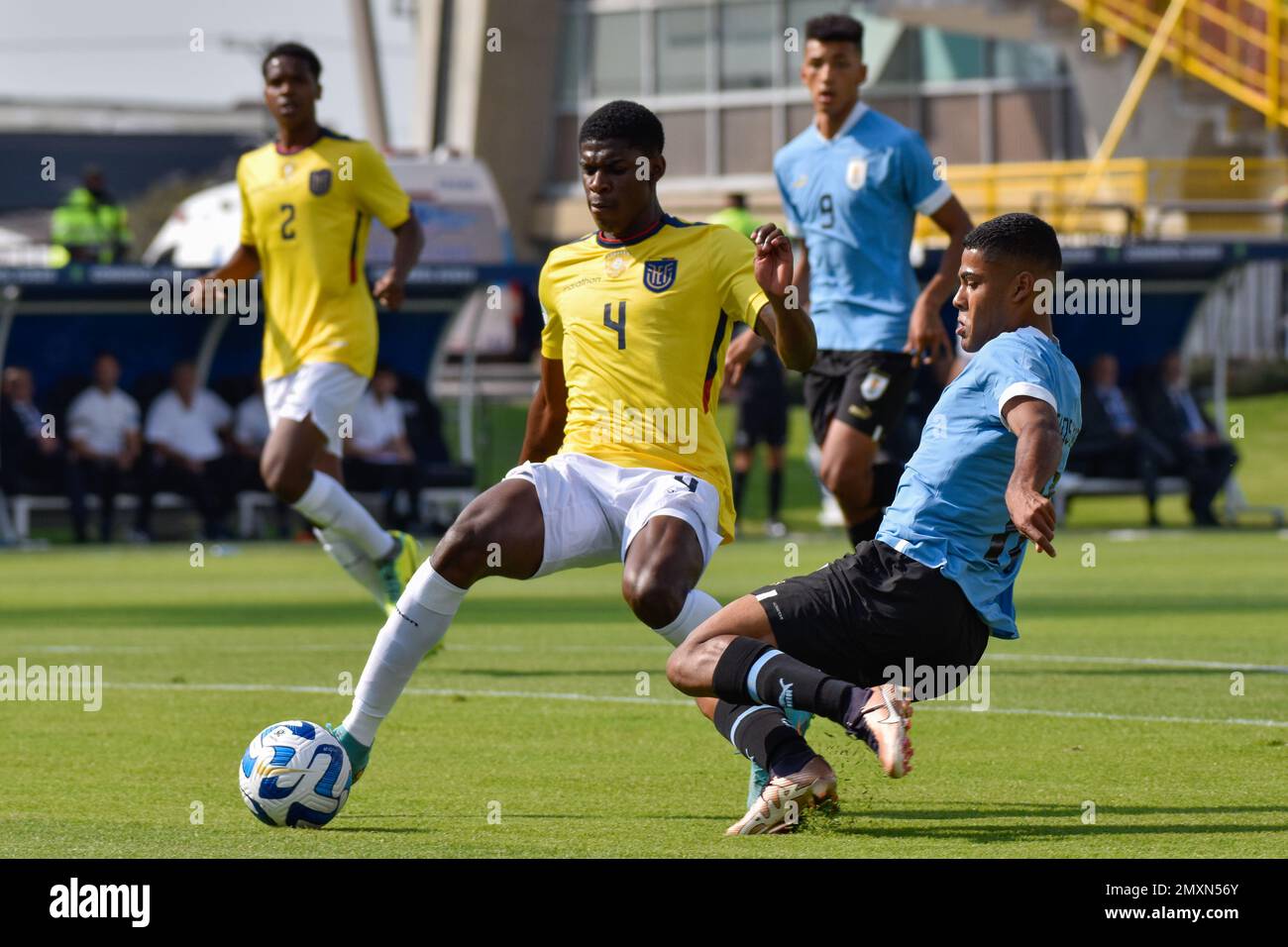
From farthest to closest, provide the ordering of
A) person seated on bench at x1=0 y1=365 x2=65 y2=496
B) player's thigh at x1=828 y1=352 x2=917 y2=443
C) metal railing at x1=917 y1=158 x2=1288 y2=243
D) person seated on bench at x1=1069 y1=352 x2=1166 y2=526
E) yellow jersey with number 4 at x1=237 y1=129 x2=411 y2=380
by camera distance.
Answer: metal railing at x1=917 y1=158 x2=1288 y2=243 → person seated on bench at x1=1069 y1=352 x2=1166 y2=526 → person seated on bench at x1=0 y1=365 x2=65 y2=496 → yellow jersey with number 4 at x1=237 y1=129 x2=411 y2=380 → player's thigh at x1=828 y1=352 x2=917 y2=443

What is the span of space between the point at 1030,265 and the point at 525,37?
3590 centimetres

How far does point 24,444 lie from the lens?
20.4 metres

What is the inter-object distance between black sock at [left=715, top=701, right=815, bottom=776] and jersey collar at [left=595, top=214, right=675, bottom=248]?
1.57 meters

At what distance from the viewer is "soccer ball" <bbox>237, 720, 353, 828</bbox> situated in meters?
6.11

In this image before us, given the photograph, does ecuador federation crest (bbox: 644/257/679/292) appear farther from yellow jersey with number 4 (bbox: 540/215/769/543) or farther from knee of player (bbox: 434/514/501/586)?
knee of player (bbox: 434/514/501/586)

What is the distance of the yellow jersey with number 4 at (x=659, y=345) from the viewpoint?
22.2ft

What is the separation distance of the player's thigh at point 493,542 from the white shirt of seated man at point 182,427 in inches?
579

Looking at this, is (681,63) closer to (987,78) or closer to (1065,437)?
(987,78)

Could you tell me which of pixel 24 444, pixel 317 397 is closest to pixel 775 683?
pixel 317 397

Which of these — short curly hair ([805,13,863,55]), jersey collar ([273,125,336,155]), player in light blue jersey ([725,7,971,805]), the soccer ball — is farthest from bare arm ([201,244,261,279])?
the soccer ball

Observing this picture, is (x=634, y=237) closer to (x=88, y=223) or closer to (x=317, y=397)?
(x=317, y=397)

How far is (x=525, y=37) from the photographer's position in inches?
1607

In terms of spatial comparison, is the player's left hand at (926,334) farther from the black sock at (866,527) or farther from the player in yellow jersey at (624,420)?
the player in yellow jersey at (624,420)
